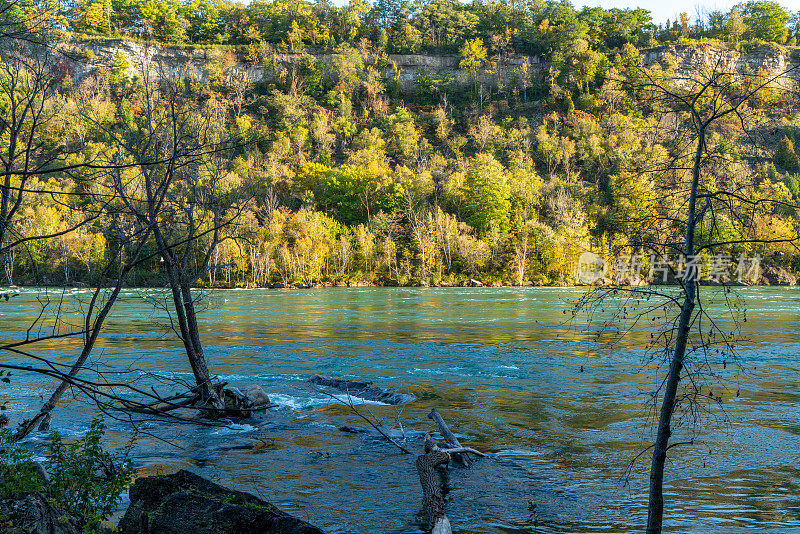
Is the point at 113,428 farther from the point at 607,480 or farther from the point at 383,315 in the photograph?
the point at 383,315

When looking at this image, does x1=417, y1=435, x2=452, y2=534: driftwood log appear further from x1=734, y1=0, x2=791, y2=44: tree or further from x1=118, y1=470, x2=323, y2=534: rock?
x1=734, y1=0, x2=791, y2=44: tree

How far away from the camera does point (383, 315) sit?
3425 cm

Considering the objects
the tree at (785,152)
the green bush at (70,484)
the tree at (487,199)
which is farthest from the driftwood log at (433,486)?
the tree at (487,199)

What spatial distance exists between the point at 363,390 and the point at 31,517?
33.3 ft

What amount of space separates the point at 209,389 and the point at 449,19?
15979 cm

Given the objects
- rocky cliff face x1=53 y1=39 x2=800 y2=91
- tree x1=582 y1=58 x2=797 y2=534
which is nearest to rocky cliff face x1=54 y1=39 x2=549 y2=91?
rocky cliff face x1=53 y1=39 x2=800 y2=91

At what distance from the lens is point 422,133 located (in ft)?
405

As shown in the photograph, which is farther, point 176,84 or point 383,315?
point 383,315

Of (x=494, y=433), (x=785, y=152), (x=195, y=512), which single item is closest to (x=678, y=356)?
(x=195, y=512)

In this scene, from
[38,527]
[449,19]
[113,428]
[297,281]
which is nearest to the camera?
[38,527]

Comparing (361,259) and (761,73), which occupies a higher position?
(761,73)

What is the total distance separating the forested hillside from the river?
3.13 m

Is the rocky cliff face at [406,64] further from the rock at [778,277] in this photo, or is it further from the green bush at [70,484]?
the green bush at [70,484]

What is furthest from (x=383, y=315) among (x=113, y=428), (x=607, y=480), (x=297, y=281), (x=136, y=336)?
(x=297, y=281)
